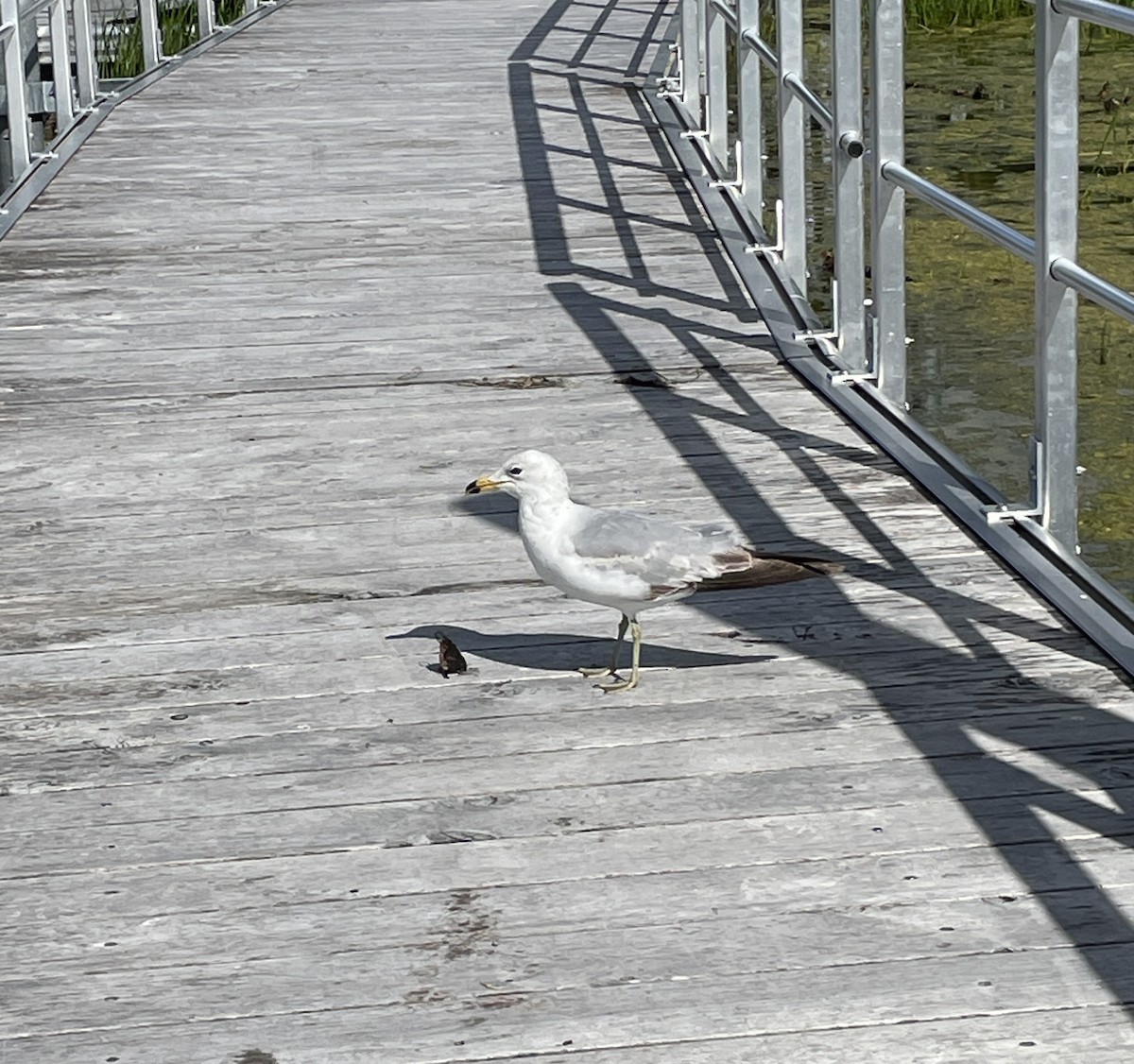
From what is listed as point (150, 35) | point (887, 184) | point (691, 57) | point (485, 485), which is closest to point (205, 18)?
point (150, 35)

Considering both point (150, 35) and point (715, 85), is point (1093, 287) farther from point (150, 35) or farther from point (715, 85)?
point (150, 35)

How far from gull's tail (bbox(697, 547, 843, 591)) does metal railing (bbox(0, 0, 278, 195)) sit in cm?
400

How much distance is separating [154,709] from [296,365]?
175cm

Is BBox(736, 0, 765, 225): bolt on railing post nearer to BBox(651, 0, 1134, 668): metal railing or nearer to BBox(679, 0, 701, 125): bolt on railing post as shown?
BBox(651, 0, 1134, 668): metal railing

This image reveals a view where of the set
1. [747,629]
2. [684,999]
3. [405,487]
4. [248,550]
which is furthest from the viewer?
[405,487]

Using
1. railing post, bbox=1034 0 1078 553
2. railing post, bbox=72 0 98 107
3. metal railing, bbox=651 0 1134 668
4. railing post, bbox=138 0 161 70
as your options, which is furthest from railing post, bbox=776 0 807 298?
railing post, bbox=138 0 161 70

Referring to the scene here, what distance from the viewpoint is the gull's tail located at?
2385 mm

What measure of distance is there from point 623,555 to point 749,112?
3104mm

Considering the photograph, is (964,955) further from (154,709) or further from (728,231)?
(728,231)

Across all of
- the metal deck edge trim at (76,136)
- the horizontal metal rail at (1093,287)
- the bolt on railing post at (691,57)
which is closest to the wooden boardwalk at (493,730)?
the horizontal metal rail at (1093,287)

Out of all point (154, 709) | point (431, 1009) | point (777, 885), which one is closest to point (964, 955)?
point (777, 885)

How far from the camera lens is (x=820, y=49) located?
1045cm

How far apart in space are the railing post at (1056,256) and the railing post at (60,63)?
14.3 ft

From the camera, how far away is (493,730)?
7.72ft
